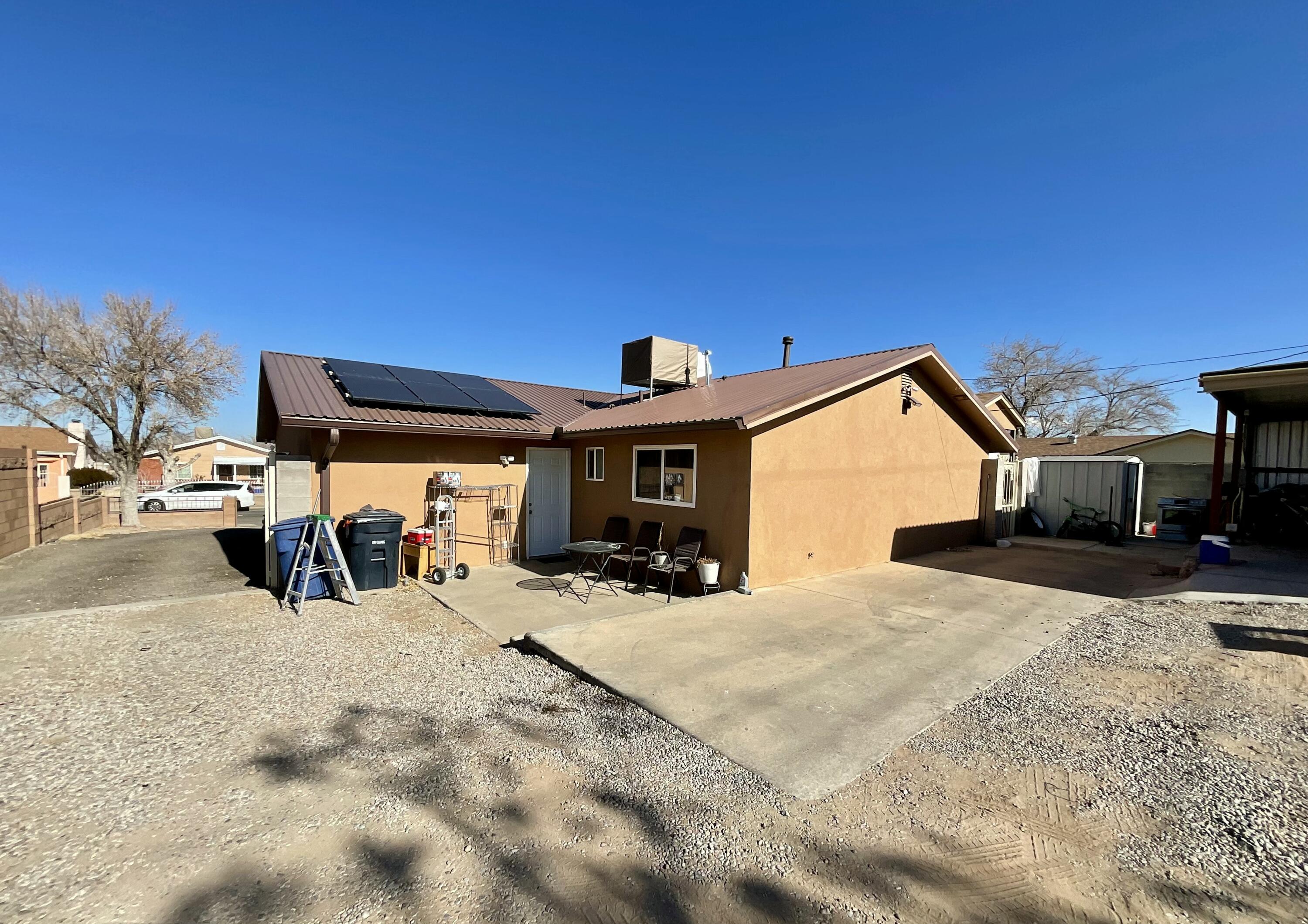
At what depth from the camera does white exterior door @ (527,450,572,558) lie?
10625mm

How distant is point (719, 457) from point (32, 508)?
50.9ft

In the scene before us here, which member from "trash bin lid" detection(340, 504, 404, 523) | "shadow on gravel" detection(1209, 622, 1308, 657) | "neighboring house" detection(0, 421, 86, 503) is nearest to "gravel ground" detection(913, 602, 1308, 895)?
"shadow on gravel" detection(1209, 622, 1308, 657)

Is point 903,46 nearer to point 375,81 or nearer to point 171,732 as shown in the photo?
point 375,81

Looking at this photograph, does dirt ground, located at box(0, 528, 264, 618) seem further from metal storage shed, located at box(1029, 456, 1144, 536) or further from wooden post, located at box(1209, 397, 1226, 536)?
metal storage shed, located at box(1029, 456, 1144, 536)

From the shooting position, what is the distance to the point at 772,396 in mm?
7875

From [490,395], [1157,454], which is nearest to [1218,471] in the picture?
[490,395]

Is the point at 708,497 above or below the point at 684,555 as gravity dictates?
above

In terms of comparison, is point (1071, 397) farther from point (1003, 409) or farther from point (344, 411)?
point (344, 411)

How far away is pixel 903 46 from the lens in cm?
836

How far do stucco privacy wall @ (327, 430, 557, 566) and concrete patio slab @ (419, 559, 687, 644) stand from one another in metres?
0.91

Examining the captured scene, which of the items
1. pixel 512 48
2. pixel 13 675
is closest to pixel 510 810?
pixel 13 675

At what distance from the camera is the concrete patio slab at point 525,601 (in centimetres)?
648

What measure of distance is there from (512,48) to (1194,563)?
46.3ft

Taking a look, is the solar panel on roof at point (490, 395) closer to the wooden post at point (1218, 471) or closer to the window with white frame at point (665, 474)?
the window with white frame at point (665, 474)
